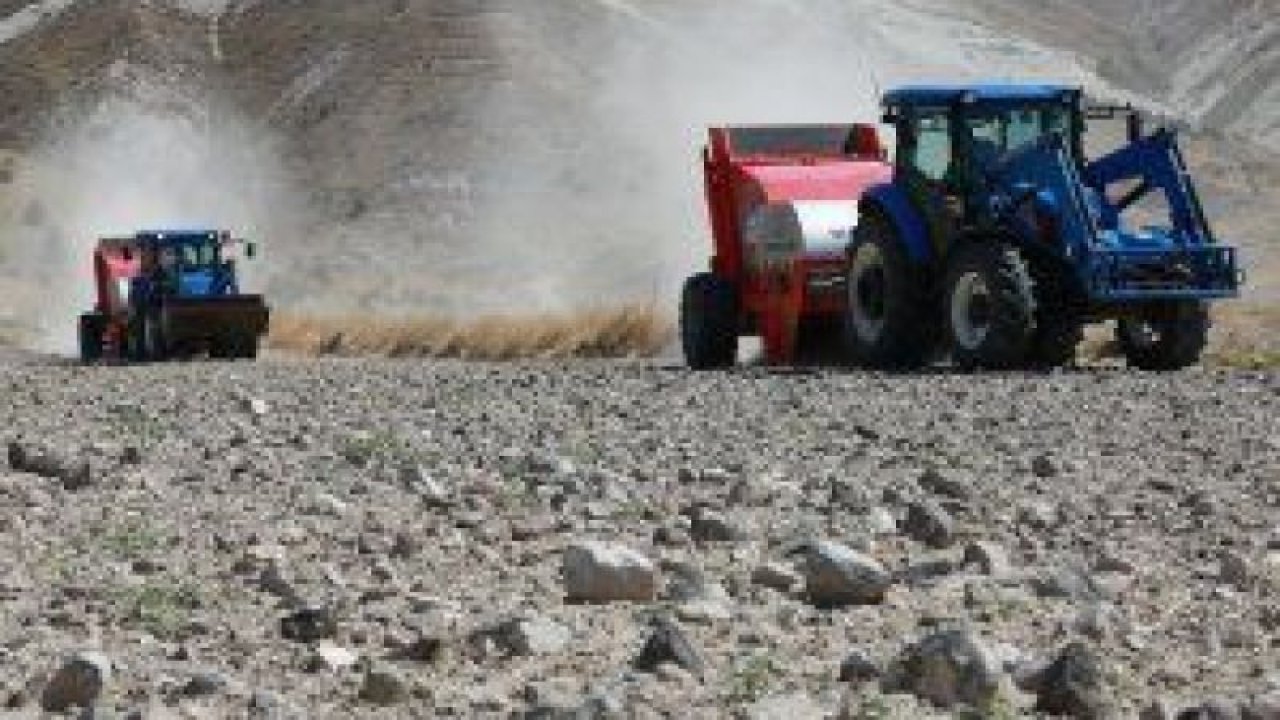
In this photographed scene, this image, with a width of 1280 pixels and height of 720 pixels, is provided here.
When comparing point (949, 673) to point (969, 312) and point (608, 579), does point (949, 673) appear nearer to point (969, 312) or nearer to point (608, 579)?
point (608, 579)

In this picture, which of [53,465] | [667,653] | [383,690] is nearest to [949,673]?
[667,653]

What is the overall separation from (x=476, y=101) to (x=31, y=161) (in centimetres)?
1552

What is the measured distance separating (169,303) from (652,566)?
3308 cm

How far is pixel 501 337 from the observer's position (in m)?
34.9

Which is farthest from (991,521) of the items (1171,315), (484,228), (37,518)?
(484,228)

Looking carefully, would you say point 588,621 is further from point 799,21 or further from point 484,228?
point 799,21

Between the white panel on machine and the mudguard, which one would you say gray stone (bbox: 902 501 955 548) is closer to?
the mudguard

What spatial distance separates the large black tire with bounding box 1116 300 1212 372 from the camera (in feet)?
71.3

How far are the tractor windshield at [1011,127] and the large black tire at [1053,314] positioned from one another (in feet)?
5.30

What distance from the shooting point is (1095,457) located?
1246cm

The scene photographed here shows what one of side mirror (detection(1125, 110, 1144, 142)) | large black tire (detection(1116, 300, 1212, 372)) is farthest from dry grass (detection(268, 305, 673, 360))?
side mirror (detection(1125, 110, 1144, 142))

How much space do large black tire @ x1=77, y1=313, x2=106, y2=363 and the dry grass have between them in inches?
124

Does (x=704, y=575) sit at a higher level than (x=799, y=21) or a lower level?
lower

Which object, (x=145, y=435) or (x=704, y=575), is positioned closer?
(x=704, y=575)
